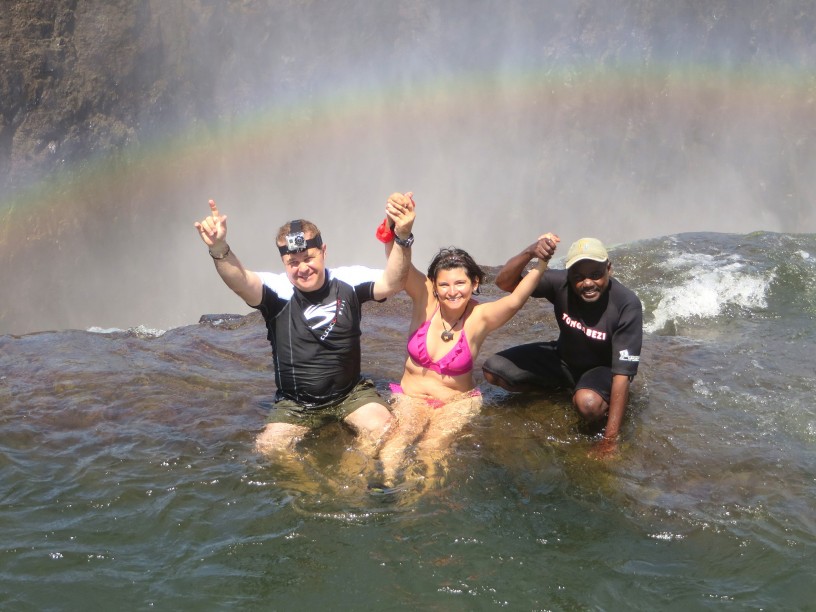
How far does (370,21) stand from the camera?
23.5 m

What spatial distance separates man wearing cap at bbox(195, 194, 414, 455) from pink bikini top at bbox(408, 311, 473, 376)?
349 millimetres

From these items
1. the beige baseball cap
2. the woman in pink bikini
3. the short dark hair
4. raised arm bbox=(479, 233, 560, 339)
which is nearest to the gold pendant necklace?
the woman in pink bikini

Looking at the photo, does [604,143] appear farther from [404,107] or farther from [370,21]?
[370,21]

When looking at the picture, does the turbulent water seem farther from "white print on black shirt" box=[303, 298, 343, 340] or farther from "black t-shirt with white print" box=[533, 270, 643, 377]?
"white print on black shirt" box=[303, 298, 343, 340]

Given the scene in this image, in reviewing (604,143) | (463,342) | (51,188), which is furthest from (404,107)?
(463,342)

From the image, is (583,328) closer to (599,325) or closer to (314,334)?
(599,325)

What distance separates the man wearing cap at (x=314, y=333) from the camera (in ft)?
14.4

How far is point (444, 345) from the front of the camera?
15.4ft

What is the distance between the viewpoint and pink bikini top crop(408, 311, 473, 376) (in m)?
4.66

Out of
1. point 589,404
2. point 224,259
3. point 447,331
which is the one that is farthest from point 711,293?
point 224,259

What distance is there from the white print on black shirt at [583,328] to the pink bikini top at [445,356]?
648mm

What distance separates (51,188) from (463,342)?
1871 centimetres

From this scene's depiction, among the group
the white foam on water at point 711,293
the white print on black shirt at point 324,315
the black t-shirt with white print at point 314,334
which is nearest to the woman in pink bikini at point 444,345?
the black t-shirt with white print at point 314,334

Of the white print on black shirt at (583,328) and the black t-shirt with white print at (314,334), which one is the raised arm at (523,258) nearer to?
the white print on black shirt at (583,328)
